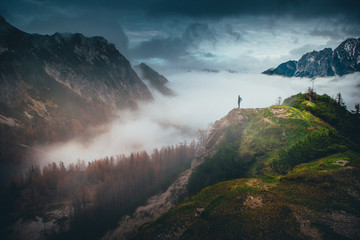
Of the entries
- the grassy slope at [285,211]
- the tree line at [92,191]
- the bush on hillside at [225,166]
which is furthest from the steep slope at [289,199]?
the tree line at [92,191]

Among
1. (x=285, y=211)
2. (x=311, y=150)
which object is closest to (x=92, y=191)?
(x=285, y=211)

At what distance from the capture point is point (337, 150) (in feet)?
126

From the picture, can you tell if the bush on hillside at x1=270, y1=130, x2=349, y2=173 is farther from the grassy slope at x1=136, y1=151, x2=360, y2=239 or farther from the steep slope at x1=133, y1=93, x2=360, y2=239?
the grassy slope at x1=136, y1=151, x2=360, y2=239

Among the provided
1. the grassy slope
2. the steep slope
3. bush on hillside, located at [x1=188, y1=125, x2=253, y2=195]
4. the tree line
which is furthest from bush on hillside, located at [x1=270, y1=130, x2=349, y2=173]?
the tree line

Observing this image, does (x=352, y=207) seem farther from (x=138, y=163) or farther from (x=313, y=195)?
(x=138, y=163)

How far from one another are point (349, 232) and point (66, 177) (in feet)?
598

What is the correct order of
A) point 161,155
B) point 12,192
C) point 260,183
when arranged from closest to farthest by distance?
point 260,183 → point 12,192 → point 161,155

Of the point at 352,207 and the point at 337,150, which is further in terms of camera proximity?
the point at 337,150

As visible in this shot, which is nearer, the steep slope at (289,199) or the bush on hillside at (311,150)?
the steep slope at (289,199)

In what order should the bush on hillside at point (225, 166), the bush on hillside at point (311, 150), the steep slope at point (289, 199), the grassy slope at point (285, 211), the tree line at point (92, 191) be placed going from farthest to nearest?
the tree line at point (92, 191) < the bush on hillside at point (225, 166) < the bush on hillside at point (311, 150) < the steep slope at point (289, 199) < the grassy slope at point (285, 211)

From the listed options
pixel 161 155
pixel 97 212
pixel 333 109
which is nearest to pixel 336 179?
pixel 333 109

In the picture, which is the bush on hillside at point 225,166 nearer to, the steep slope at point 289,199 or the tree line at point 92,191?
the steep slope at point 289,199

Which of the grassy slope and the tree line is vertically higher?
the grassy slope

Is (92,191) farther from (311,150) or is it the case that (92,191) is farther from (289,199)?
(311,150)
